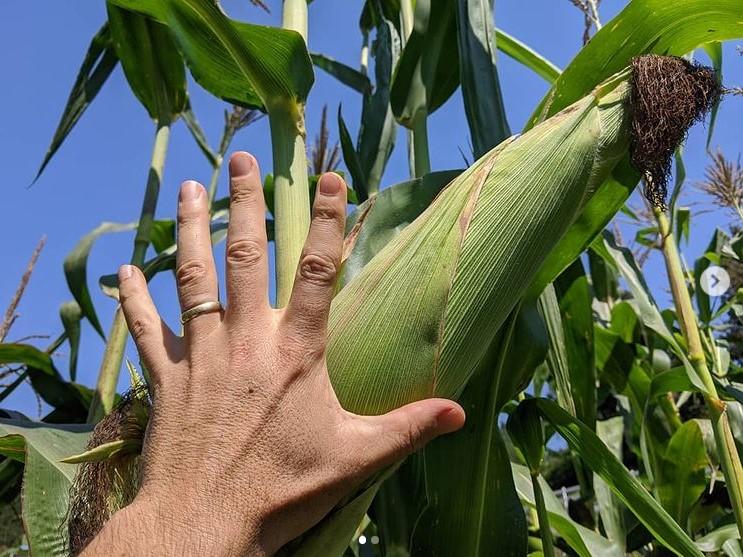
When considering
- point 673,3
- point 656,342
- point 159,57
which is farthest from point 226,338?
point 656,342

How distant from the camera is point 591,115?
796 millimetres

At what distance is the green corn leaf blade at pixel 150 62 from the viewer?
1.72 metres

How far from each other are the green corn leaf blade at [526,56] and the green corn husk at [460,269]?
2.67ft

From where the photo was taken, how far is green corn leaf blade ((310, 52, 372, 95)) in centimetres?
197

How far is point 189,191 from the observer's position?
29.5 inches

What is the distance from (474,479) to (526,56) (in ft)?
3.36

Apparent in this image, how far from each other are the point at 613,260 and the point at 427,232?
923mm

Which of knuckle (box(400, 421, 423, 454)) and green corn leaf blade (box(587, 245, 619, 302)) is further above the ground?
green corn leaf blade (box(587, 245, 619, 302))

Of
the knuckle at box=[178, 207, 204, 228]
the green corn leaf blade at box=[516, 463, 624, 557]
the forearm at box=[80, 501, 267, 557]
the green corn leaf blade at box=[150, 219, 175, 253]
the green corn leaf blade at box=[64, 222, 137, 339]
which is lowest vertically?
the green corn leaf blade at box=[516, 463, 624, 557]

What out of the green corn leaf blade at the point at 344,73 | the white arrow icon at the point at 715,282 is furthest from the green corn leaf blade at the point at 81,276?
the white arrow icon at the point at 715,282

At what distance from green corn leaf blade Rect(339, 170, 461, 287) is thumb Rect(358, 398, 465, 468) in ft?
0.82

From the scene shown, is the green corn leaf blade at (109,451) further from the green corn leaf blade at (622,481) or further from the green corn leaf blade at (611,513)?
the green corn leaf blade at (611,513)

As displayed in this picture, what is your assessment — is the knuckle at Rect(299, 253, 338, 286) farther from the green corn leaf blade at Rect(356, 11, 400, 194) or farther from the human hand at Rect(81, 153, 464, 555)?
the green corn leaf blade at Rect(356, 11, 400, 194)

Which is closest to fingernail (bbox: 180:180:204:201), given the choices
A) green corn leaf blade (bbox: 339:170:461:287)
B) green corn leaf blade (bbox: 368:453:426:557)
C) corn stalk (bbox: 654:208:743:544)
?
green corn leaf blade (bbox: 339:170:461:287)
